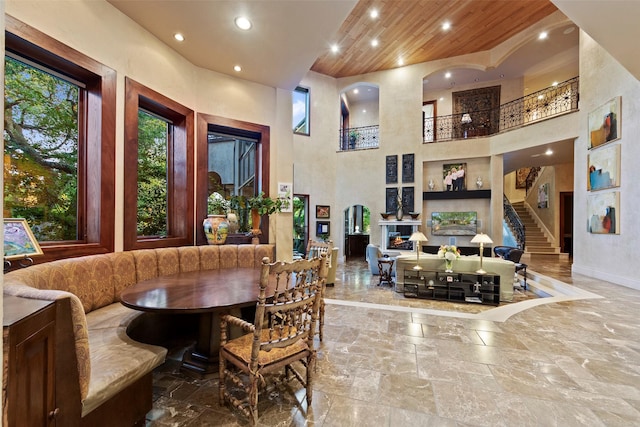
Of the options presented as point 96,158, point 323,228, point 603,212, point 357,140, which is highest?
point 357,140

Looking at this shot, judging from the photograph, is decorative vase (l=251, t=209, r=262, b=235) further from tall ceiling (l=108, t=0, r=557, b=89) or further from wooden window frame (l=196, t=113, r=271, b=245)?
tall ceiling (l=108, t=0, r=557, b=89)

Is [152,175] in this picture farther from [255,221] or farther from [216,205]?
[255,221]

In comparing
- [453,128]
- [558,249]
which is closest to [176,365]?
[453,128]

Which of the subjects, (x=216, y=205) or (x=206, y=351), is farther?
(x=216, y=205)

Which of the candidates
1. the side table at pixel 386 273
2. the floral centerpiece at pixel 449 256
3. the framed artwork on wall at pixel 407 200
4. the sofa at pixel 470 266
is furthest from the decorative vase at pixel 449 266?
the framed artwork on wall at pixel 407 200

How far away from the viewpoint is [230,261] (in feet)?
13.2

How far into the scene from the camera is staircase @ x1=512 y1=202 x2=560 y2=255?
32.3ft

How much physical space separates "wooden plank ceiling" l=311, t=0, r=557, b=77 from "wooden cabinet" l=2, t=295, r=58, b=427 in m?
7.80

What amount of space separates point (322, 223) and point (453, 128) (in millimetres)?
6255

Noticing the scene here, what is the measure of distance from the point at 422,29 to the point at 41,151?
8.62 meters

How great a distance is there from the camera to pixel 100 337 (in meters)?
1.92

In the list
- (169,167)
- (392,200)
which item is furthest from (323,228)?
A: (169,167)

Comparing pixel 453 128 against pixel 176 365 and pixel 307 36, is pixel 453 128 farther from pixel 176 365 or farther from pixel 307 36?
pixel 176 365

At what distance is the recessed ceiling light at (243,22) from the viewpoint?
3236 mm
